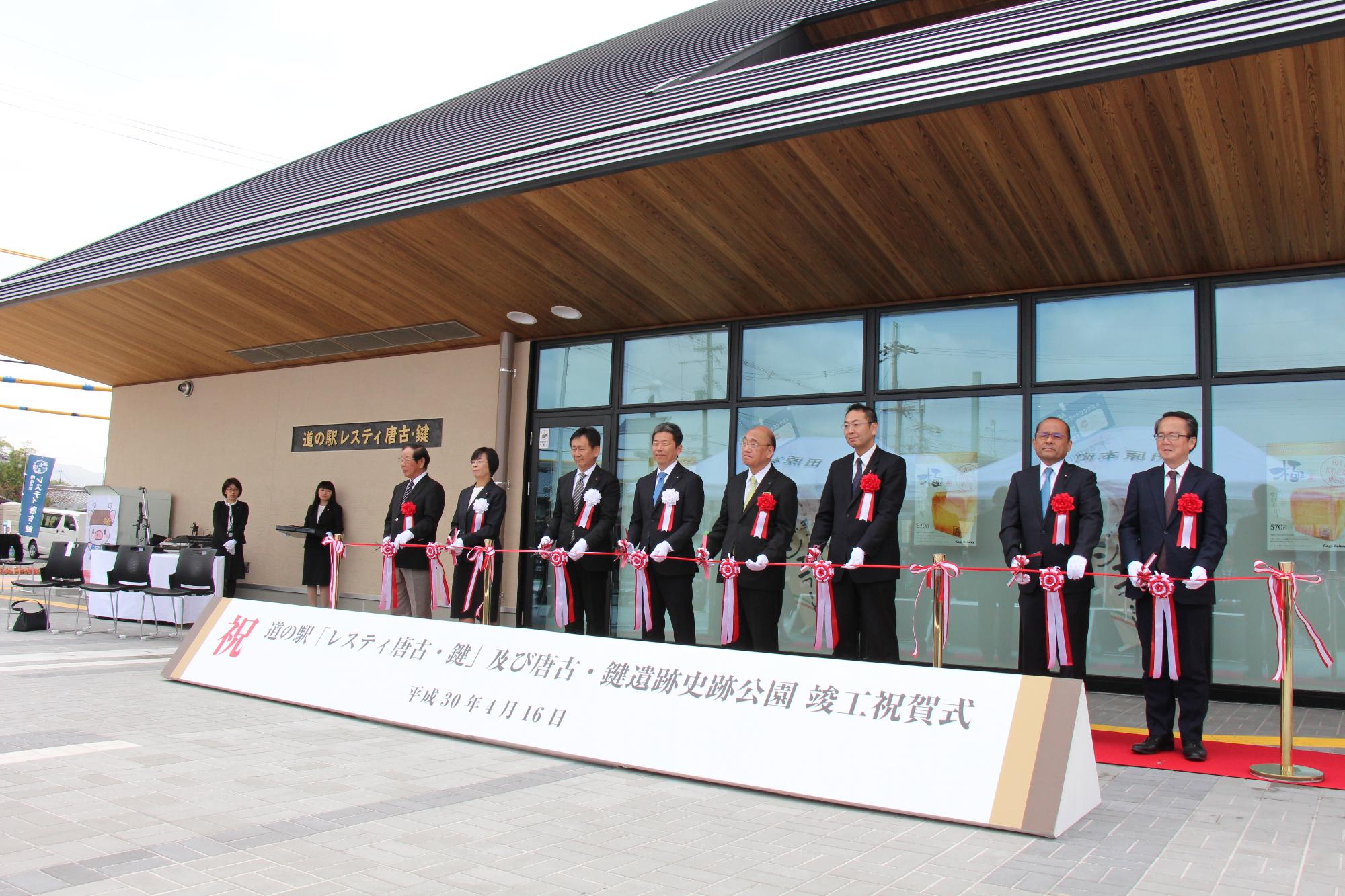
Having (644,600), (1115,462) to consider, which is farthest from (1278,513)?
(644,600)

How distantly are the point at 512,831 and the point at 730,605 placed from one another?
271 cm

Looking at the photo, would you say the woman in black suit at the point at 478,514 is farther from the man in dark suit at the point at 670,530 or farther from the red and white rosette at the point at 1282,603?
the red and white rosette at the point at 1282,603

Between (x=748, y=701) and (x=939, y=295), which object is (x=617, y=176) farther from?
(x=748, y=701)

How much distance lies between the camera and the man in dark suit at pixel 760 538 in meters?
5.52

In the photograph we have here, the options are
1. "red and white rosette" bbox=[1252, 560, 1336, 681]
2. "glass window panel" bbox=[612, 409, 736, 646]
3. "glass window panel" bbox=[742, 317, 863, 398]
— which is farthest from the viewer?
"glass window panel" bbox=[612, 409, 736, 646]

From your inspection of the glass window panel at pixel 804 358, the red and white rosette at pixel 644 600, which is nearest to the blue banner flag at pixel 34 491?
the glass window panel at pixel 804 358

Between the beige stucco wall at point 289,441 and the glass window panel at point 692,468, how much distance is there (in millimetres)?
1095

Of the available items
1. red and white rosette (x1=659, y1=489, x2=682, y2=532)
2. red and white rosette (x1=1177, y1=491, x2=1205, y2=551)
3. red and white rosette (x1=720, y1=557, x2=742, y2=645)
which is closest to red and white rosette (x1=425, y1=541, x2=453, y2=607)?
red and white rosette (x1=659, y1=489, x2=682, y2=532)

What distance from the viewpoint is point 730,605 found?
18.4ft

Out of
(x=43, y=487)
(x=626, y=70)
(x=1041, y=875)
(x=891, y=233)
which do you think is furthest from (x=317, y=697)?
(x=43, y=487)

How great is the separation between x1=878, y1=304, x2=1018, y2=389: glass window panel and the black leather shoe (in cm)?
287

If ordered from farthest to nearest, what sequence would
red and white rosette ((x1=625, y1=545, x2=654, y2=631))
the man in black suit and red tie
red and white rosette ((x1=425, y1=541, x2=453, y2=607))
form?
red and white rosette ((x1=425, y1=541, x2=453, y2=607)) → red and white rosette ((x1=625, y1=545, x2=654, y2=631)) → the man in black suit and red tie

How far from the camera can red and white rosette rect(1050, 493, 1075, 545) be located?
4.80 m

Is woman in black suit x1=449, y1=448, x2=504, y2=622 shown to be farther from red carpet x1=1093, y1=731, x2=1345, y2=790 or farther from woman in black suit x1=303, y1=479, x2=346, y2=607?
red carpet x1=1093, y1=731, x2=1345, y2=790
